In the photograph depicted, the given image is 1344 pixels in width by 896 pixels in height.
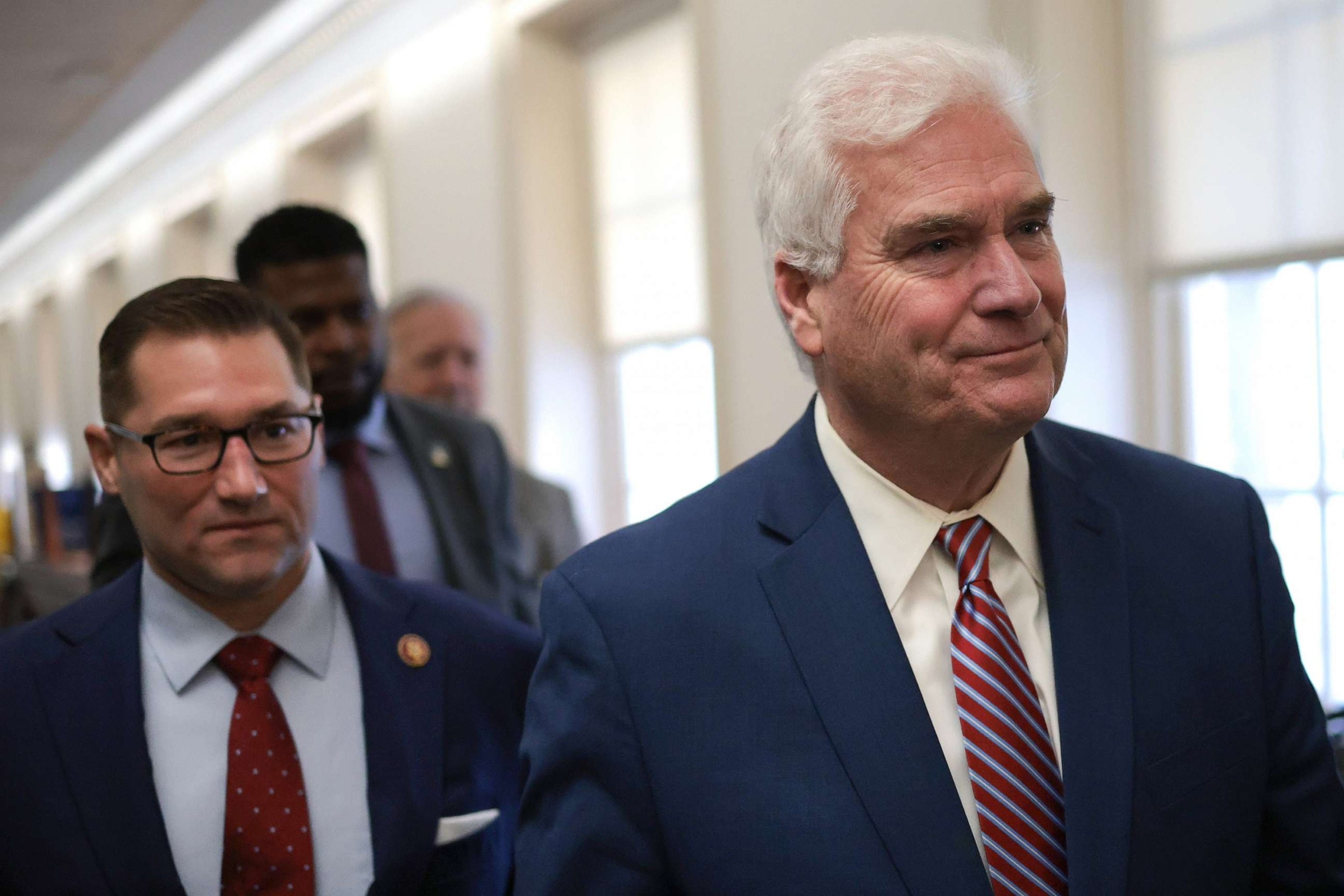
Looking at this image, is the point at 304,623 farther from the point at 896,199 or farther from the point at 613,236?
the point at 613,236

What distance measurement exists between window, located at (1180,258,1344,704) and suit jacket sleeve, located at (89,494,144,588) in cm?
270

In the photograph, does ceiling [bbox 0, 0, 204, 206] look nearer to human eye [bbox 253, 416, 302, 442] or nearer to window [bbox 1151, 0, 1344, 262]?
window [bbox 1151, 0, 1344, 262]

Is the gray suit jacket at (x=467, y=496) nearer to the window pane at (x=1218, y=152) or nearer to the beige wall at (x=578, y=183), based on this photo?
the beige wall at (x=578, y=183)

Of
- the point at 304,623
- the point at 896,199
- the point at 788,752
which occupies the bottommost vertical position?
the point at 788,752

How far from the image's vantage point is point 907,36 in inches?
56.7

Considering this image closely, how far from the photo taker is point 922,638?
1364mm

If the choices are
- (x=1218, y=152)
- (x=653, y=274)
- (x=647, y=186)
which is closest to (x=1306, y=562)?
(x=1218, y=152)

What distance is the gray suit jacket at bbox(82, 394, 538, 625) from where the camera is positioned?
2410 mm

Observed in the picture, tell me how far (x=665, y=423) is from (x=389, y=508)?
3.10m

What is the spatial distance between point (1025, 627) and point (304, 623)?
969mm

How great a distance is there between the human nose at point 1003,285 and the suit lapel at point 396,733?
36.1 inches

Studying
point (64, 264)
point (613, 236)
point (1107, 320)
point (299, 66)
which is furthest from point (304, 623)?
point (64, 264)

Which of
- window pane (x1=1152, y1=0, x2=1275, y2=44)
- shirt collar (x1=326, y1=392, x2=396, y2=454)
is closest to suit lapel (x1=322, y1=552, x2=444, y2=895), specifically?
shirt collar (x1=326, y1=392, x2=396, y2=454)

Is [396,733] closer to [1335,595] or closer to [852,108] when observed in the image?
[852,108]
